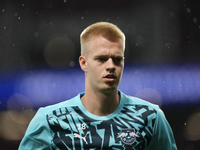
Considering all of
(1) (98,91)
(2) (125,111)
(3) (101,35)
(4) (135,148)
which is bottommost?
(4) (135,148)

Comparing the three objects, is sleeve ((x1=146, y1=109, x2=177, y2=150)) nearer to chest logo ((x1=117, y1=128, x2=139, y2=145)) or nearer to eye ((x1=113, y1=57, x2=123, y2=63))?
chest logo ((x1=117, y1=128, x2=139, y2=145))

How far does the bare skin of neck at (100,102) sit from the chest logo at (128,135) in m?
0.21

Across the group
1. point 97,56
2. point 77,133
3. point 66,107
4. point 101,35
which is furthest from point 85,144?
point 101,35

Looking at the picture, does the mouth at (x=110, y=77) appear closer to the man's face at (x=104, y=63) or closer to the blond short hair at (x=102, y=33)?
the man's face at (x=104, y=63)

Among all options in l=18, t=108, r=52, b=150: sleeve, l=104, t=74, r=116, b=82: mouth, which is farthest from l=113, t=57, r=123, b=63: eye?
l=18, t=108, r=52, b=150: sleeve

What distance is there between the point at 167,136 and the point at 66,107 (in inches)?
36.7

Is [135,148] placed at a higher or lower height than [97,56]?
lower

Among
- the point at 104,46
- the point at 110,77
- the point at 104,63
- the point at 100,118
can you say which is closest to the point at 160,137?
the point at 100,118

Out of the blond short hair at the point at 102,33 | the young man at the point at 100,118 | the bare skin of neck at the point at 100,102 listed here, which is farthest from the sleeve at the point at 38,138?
the blond short hair at the point at 102,33

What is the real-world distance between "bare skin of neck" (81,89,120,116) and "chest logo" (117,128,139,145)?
0.68ft

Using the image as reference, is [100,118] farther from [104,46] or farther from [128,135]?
[104,46]

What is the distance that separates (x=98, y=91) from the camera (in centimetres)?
182

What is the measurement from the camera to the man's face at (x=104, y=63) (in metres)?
1.73

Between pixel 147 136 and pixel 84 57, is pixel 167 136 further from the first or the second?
pixel 84 57
